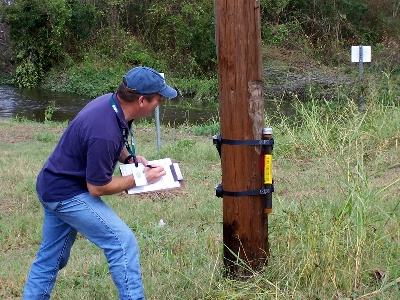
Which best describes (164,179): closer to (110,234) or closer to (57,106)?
(110,234)

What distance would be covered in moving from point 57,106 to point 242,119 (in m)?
19.9

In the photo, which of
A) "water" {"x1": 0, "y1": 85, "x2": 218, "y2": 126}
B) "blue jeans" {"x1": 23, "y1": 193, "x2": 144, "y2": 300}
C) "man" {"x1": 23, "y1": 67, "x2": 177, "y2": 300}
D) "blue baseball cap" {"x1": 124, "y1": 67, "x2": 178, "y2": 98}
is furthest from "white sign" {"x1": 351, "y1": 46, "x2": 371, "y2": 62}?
"blue jeans" {"x1": 23, "y1": 193, "x2": 144, "y2": 300}

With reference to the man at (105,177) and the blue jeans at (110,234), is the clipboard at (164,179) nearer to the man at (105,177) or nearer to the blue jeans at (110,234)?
the man at (105,177)

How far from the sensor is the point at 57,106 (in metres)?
23.1

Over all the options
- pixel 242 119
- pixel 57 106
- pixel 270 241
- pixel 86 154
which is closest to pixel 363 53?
pixel 270 241

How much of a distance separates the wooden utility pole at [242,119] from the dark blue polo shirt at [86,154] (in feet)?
2.29

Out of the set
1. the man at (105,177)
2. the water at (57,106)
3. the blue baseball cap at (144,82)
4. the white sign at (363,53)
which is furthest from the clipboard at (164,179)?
the water at (57,106)

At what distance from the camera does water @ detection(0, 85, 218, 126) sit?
20237mm

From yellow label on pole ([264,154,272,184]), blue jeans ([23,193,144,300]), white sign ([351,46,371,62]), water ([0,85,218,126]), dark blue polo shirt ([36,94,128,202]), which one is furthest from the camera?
water ([0,85,218,126])

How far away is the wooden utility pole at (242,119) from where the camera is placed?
12.9ft

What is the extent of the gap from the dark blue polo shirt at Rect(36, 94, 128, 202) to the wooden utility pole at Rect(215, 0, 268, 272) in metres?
0.70

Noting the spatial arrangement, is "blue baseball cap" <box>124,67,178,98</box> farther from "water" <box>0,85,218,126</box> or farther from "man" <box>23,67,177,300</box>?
"water" <box>0,85,218,126</box>

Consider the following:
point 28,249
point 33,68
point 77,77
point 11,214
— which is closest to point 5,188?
point 11,214

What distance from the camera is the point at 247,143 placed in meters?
4.00
